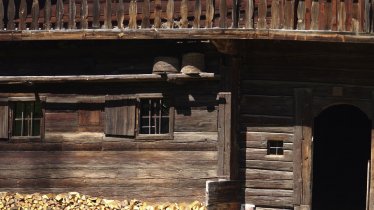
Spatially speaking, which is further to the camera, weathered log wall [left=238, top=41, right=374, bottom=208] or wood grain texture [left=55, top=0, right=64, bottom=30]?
weathered log wall [left=238, top=41, right=374, bottom=208]

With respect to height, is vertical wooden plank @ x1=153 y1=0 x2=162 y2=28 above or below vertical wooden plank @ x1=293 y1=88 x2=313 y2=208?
above

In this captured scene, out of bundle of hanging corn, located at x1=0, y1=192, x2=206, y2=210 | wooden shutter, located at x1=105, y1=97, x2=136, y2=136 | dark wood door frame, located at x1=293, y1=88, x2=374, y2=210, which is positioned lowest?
bundle of hanging corn, located at x1=0, y1=192, x2=206, y2=210

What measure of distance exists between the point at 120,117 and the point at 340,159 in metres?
6.92

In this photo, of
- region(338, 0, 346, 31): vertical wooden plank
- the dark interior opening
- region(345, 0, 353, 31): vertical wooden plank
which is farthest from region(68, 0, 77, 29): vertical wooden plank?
the dark interior opening

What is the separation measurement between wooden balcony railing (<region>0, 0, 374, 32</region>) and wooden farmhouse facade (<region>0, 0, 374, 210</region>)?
0.04 meters

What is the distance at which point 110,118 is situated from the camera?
1559 cm

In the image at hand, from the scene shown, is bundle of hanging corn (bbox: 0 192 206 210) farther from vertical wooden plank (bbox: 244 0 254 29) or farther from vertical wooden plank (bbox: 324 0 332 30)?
vertical wooden plank (bbox: 324 0 332 30)

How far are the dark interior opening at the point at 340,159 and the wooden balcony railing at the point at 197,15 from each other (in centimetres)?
529

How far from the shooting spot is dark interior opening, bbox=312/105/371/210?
62.5ft

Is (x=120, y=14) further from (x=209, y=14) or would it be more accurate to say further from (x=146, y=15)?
(x=209, y=14)

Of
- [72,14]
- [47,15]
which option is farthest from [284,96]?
[47,15]

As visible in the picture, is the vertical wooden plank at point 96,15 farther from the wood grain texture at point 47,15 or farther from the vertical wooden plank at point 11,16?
the vertical wooden plank at point 11,16

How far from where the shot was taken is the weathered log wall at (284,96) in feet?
50.2

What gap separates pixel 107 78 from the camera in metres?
15.2
